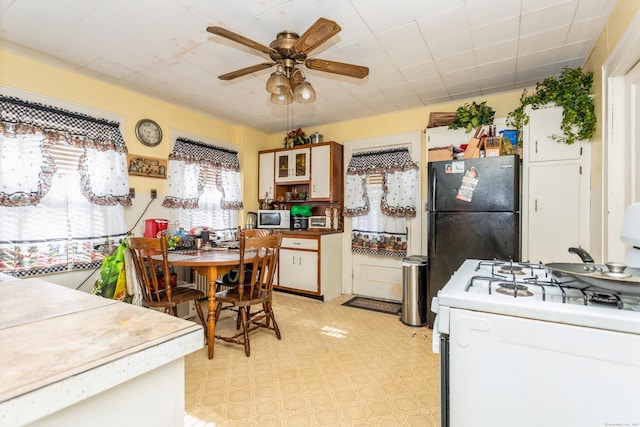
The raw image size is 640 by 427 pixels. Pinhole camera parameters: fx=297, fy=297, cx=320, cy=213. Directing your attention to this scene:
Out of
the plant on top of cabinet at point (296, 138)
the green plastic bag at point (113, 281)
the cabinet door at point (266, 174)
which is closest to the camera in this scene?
the green plastic bag at point (113, 281)

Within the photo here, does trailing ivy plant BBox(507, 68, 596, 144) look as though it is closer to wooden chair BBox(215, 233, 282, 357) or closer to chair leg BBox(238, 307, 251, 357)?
wooden chair BBox(215, 233, 282, 357)

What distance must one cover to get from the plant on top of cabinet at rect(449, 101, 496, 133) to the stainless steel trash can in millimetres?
1500

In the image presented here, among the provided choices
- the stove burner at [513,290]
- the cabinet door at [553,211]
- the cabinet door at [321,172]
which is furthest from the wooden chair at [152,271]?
the cabinet door at [553,211]

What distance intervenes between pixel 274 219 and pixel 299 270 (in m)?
0.88

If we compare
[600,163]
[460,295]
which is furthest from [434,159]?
[460,295]

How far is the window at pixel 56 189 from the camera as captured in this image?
2.44 metres

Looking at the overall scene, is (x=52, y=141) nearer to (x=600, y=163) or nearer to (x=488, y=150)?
(x=488, y=150)

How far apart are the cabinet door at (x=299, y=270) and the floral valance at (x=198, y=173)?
1110 mm

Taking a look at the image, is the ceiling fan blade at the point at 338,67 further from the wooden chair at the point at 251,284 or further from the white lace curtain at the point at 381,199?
the white lace curtain at the point at 381,199

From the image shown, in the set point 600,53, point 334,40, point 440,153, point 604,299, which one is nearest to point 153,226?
point 334,40

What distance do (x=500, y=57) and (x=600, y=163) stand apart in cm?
117

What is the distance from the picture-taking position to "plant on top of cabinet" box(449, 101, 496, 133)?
3076 millimetres

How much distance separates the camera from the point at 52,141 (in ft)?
8.69

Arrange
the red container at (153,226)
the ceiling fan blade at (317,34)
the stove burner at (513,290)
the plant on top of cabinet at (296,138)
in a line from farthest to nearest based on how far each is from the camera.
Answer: the plant on top of cabinet at (296,138), the red container at (153,226), the ceiling fan blade at (317,34), the stove burner at (513,290)
